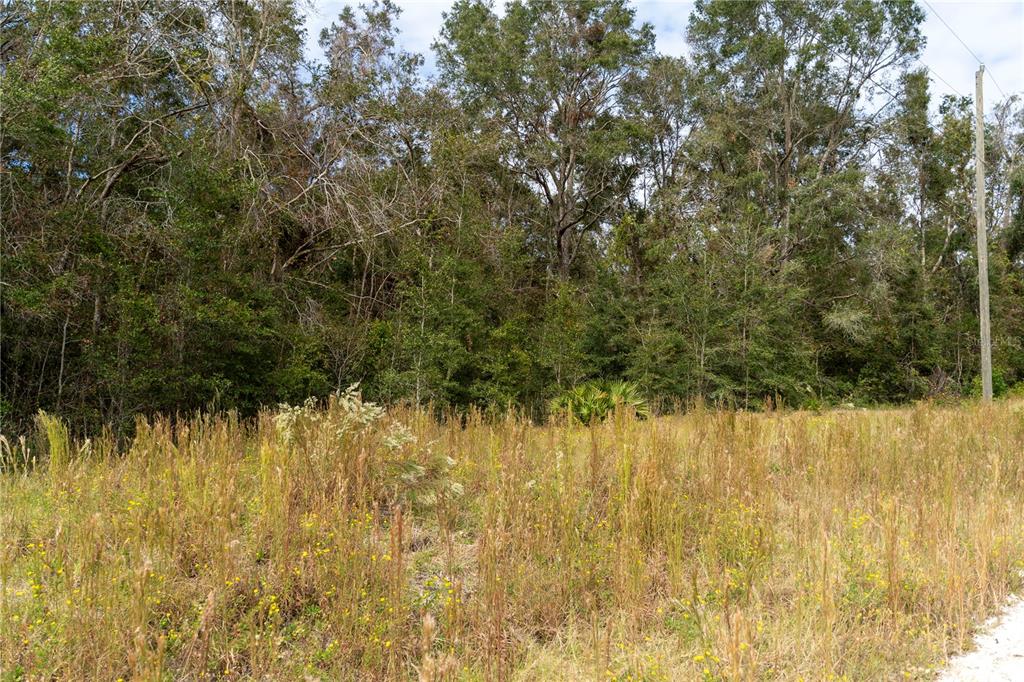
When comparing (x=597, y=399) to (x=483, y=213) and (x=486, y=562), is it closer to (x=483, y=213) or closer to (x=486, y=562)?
(x=483, y=213)

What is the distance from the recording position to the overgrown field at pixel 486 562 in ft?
8.00

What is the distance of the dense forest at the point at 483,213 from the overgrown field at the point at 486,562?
5.06m

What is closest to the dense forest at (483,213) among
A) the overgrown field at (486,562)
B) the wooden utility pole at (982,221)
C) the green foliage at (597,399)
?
the green foliage at (597,399)

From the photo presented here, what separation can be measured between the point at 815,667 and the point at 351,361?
11.9 meters

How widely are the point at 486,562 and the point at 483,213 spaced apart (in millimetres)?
16134

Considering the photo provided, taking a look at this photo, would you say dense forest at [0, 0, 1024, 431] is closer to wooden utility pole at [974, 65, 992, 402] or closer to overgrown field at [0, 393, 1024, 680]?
wooden utility pole at [974, 65, 992, 402]

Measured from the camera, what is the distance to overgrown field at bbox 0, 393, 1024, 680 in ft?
8.00

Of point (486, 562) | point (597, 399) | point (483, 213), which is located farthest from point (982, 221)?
point (486, 562)

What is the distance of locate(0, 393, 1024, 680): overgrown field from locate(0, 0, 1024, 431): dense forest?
16.6ft

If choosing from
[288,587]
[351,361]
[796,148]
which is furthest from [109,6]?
[796,148]

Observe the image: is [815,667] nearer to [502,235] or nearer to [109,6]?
[109,6]

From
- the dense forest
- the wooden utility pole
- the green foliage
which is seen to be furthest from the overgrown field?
the wooden utility pole

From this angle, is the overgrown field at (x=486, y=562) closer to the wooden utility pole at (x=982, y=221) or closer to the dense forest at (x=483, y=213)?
the dense forest at (x=483, y=213)

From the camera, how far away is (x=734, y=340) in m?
15.7
